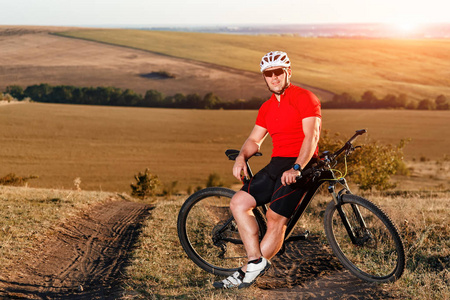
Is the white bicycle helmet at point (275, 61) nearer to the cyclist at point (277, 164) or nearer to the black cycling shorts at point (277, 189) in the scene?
the cyclist at point (277, 164)

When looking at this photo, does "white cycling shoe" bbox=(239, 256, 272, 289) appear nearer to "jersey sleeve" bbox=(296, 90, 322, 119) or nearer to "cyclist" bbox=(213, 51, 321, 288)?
"cyclist" bbox=(213, 51, 321, 288)

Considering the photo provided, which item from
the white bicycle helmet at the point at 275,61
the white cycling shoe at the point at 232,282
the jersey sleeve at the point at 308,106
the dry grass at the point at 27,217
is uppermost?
the white bicycle helmet at the point at 275,61

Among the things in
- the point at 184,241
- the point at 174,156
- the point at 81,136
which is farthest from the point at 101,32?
the point at 184,241

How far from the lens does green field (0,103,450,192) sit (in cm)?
4400

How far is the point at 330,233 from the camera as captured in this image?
512cm

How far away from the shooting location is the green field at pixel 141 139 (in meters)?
Result: 44.0

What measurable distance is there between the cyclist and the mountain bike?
0.20m

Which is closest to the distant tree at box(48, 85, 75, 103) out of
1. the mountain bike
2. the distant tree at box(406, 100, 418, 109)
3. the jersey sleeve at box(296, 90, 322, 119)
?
the distant tree at box(406, 100, 418, 109)

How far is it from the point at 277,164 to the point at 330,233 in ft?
3.73

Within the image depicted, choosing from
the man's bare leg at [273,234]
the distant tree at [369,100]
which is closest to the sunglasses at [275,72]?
the man's bare leg at [273,234]

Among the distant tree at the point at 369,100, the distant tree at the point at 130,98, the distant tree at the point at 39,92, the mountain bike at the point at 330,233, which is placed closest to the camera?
the mountain bike at the point at 330,233

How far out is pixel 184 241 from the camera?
554 centimetres

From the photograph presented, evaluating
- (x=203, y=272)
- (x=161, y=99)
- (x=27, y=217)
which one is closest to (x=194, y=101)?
(x=161, y=99)

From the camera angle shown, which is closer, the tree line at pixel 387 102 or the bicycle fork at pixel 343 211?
the bicycle fork at pixel 343 211
